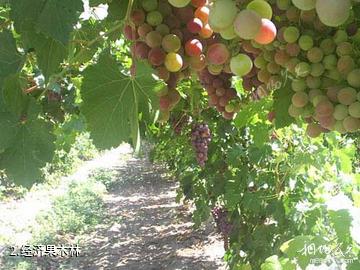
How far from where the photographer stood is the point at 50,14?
3.12 ft

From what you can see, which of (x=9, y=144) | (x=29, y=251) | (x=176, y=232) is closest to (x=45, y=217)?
(x=29, y=251)

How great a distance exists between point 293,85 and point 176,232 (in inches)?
305

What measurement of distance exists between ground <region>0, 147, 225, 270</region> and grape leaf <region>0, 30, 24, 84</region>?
485 cm

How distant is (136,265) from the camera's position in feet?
23.1

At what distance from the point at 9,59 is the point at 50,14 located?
17.5 inches

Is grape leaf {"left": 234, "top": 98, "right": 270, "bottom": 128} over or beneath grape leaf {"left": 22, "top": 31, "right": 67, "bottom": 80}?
over

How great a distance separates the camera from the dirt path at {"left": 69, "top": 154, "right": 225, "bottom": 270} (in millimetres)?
7000

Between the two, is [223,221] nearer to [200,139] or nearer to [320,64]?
[200,139]

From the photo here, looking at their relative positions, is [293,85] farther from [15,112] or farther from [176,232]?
[176,232]

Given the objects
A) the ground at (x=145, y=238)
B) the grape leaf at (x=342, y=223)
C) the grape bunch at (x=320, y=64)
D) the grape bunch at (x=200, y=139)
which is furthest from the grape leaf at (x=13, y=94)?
the ground at (x=145, y=238)

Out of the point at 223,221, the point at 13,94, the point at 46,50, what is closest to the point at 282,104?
the point at 46,50

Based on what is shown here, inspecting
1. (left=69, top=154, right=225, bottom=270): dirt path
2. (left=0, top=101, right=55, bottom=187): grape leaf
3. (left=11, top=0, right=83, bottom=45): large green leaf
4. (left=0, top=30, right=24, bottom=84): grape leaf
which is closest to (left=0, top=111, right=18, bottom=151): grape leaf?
(left=0, top=101, right=55, bottom=187): grape leaf

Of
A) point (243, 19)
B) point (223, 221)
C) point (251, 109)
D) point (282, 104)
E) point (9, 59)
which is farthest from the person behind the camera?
point (223, 221)

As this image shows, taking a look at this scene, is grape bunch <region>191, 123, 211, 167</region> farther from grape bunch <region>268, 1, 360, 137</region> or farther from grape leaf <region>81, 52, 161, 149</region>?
grape bunch <region>268, 1, 360, 137</region>
